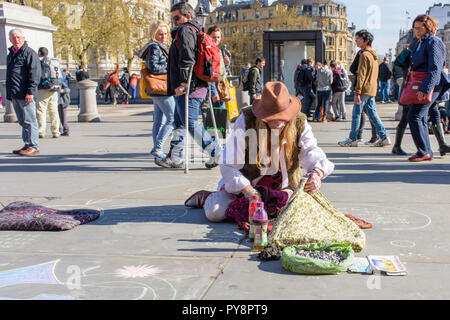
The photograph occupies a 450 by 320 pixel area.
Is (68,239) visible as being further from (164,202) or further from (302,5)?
(302,5)

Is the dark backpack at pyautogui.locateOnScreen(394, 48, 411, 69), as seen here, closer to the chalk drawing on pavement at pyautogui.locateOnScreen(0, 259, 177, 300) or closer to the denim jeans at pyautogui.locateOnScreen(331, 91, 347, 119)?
the chalk drawing on pavement at pyautogui.locateOnScreen(0, 259, 177, 300)

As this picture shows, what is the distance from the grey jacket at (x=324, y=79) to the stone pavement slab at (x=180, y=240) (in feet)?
23.9

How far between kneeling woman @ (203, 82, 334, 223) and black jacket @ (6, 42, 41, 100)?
218 inches

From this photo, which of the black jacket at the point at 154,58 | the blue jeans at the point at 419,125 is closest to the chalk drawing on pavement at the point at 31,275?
the black jacket at the point at 154,58

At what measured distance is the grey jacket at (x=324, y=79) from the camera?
14844 mm

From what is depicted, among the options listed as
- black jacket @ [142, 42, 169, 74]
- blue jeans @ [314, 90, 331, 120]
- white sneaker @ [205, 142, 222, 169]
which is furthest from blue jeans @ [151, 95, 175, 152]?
blue jeans @ [314, 90, 331, 120]

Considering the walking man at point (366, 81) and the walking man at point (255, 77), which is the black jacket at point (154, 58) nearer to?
the walking man at point (366, 81)

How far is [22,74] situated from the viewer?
29.2ft

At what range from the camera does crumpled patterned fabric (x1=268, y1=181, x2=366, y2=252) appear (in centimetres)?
373

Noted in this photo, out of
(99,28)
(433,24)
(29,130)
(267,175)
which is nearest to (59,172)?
(29,130)

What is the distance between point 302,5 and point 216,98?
424ft

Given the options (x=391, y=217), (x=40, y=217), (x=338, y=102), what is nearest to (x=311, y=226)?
(x=391, y=217)

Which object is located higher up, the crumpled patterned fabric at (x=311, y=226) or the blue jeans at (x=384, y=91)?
the blue jeans at (x=384, y=91)

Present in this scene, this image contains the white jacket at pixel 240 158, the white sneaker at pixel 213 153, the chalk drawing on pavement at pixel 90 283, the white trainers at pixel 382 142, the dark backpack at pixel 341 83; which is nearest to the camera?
the chalk drawing on pavement at pixel 90 283
